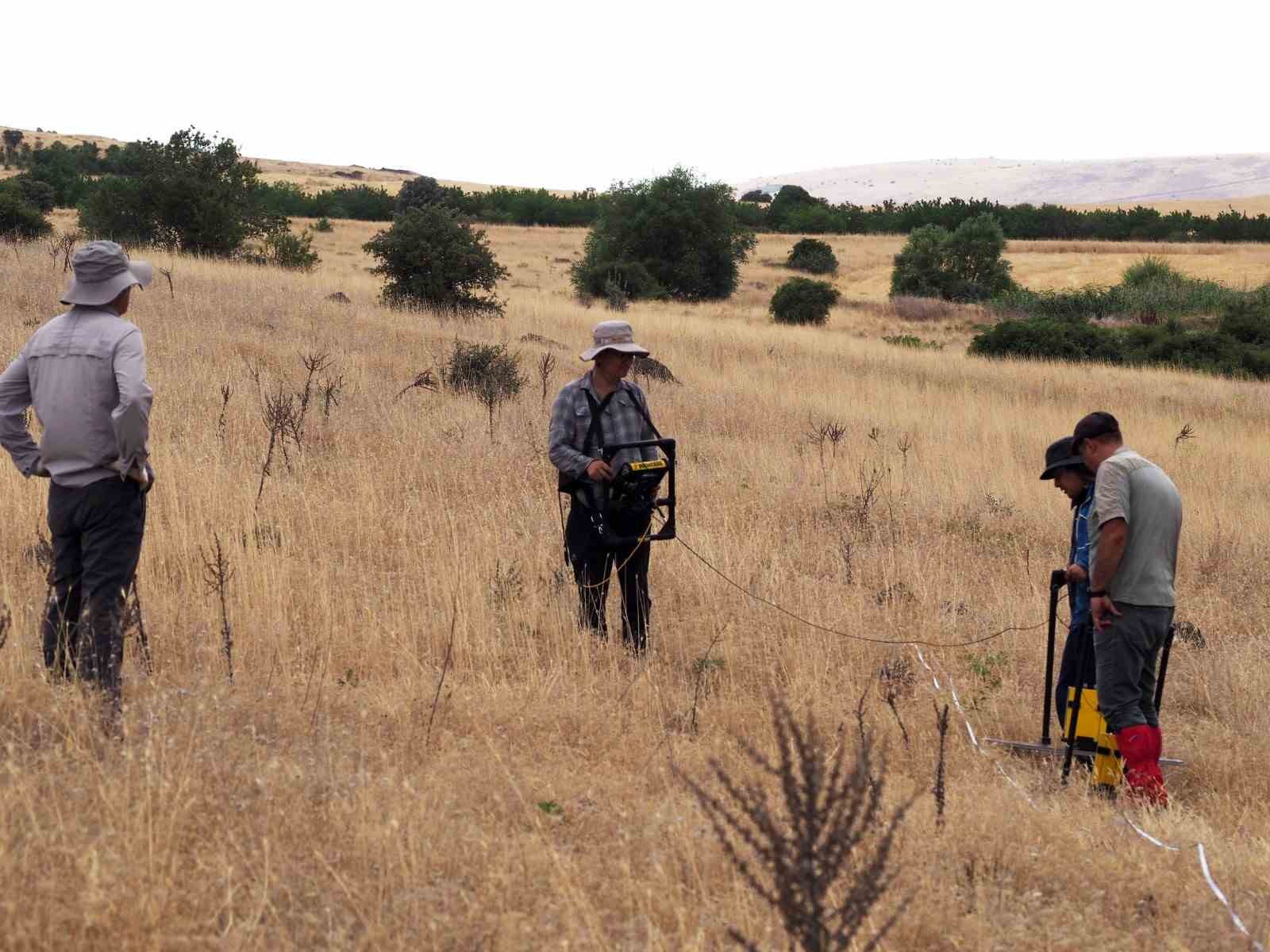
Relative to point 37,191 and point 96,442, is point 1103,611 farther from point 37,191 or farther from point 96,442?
point 37,191

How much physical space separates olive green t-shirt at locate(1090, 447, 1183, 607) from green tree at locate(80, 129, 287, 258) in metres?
24.5

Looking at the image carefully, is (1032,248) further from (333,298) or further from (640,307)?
(333,298)

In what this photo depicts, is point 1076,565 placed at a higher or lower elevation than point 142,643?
higher

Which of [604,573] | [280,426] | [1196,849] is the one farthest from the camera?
[280,426]

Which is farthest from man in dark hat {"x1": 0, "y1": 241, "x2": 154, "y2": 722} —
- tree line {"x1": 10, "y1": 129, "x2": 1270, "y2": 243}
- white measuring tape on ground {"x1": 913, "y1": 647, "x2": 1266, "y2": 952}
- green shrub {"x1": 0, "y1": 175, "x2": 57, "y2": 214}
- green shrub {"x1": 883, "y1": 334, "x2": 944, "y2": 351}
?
tree line {"x1": 10, "y1": 129, "x2": 1270, "y2": 243}

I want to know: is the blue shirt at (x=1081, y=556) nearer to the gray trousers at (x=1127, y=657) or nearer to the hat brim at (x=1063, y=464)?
the hat brim at (x=1063, y=464)

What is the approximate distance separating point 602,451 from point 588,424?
0.61 feet

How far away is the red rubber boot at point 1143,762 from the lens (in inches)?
197

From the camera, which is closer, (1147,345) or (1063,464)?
(1063,464)

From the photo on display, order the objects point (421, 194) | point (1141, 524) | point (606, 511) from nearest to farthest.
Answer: point (1141, 524) < point (606, 511) < point (421, 194)

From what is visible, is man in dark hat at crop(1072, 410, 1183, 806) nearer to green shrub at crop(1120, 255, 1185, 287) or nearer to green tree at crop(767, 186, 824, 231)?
green shrub at crop(1120, 255, 1185, 287)

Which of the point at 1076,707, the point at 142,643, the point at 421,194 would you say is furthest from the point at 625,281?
the point at 142,643

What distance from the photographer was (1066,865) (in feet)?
12.9

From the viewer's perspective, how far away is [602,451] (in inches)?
225
